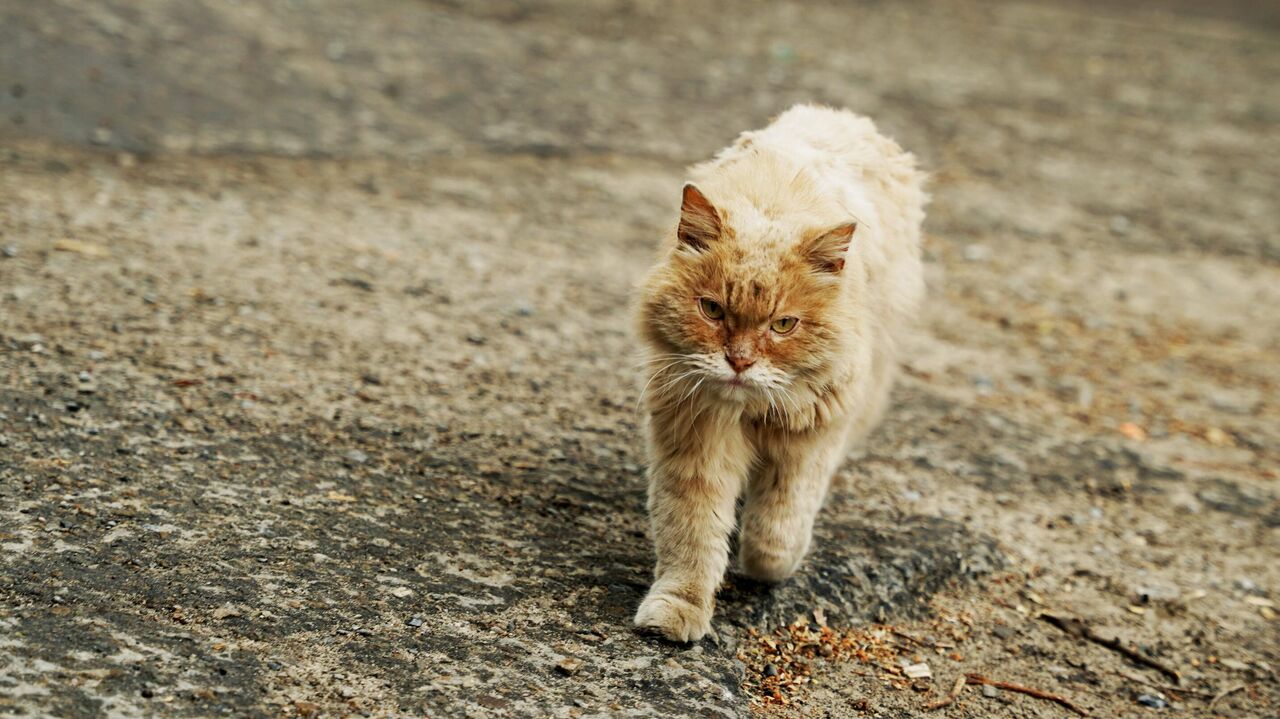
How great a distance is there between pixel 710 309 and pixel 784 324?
7.5 inches

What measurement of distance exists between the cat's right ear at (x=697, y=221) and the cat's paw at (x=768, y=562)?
0.93 metres

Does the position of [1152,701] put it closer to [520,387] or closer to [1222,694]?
[1222,694]

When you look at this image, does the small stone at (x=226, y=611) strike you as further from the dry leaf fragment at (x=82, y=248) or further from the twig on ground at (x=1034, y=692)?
the dry leaf fragment at (x=82, y=248)

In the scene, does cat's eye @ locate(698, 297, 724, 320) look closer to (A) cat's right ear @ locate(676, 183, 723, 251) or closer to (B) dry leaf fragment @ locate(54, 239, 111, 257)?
(A) cat's right ear @ locate(676, 183, 723, 251)

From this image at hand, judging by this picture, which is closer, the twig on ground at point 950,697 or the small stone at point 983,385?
the twig on ground at point 950,697

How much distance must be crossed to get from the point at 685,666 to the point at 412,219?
3652mm

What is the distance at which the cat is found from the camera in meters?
3.02

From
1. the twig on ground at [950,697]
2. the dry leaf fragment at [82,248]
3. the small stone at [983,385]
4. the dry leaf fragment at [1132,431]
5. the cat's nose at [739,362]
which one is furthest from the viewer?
the small stone at [983,385]

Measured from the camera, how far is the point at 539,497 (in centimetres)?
393

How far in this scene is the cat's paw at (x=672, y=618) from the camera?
3168 mm

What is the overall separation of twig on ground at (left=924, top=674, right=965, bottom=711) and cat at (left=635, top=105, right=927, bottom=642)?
542mm

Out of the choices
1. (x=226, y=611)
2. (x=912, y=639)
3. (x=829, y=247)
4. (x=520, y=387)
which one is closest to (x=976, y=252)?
(x=520, y=387)

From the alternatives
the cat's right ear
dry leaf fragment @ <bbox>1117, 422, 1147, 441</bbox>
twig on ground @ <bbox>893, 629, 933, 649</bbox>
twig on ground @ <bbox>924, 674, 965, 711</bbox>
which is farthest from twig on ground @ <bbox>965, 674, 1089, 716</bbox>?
dry leaf fragment @ <bbox>1117, 422, 1147, 441</bbox>

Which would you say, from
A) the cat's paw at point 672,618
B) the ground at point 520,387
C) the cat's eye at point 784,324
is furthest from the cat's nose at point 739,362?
the ground at point 520,387
